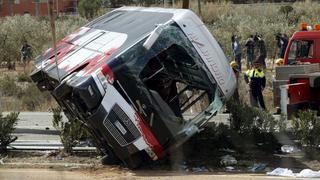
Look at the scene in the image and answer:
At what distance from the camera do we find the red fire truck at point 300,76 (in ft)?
44.1

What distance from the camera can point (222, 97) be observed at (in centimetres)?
902

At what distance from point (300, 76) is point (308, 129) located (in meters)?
5.01

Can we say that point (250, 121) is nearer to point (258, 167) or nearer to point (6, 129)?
point (258, 167)

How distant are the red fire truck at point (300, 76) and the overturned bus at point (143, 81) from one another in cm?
419

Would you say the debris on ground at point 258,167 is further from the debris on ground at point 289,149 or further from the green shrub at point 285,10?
the green shrub at point 285,10

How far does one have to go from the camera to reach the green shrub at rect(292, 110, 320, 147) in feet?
30.2

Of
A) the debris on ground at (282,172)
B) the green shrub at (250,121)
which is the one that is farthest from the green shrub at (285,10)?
the debris on ground at (282,172)

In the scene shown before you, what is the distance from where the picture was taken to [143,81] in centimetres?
870

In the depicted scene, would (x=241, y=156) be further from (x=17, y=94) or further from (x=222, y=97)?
(x=17, y=94)

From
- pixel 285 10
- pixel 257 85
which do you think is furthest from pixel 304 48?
pixel 285 10

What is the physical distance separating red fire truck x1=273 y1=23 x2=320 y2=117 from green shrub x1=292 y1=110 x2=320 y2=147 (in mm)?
3445

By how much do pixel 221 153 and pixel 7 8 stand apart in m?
71.1

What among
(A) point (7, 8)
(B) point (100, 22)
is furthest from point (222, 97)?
(A) point (7, 8)

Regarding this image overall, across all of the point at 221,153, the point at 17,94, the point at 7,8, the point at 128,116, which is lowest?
the point at 7,8
